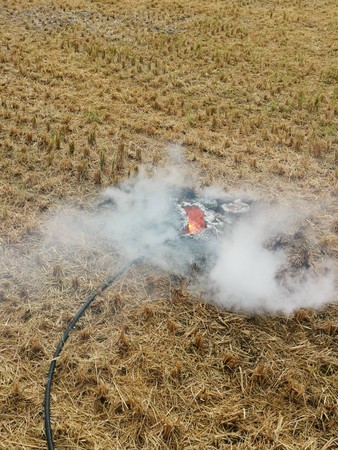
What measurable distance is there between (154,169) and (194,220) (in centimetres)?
119

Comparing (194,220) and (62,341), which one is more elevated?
(194,220)

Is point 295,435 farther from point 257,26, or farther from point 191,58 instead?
point 257,26

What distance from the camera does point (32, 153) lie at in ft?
17.8

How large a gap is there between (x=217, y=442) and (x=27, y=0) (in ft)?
41.4

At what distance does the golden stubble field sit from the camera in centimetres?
277

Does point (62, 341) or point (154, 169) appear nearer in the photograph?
point (62, 341)

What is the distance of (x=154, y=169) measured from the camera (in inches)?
207

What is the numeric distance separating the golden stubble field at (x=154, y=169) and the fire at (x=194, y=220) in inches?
24.9

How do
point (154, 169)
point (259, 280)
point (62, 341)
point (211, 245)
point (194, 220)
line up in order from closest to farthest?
point (62, 341), point (259, 280), point (211, 245), point (194, 220), point (154, 169)

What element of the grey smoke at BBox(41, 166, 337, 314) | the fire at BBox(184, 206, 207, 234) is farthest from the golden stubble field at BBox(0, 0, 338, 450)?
the fire at BBox(184, 206, 207, 234)

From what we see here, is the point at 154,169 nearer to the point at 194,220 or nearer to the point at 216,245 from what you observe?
the point at 194,220

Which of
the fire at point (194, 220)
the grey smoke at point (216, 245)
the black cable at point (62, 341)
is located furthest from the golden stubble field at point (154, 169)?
the fire at point (194, 220)

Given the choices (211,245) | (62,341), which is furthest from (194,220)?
(62,341)

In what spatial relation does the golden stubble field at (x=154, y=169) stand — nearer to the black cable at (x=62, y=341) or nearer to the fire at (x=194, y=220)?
the black cable at (x=62, y=341)
